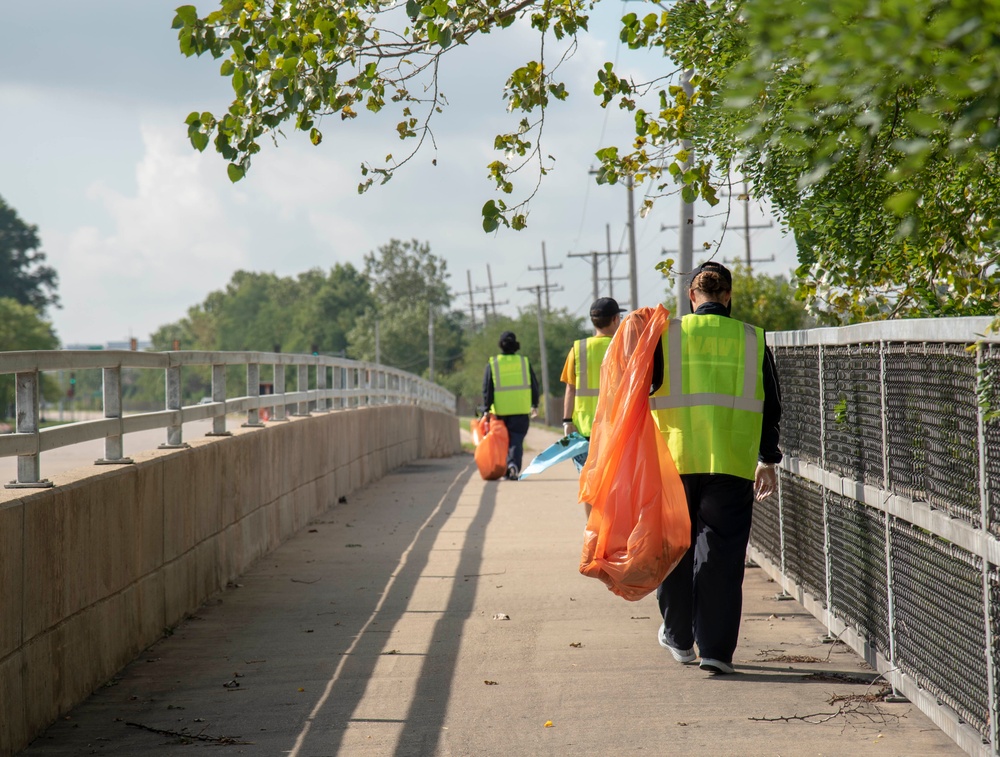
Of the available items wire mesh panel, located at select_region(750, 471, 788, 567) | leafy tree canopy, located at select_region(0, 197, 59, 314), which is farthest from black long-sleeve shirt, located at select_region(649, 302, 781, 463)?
leafy tree canopy, located at select_region(0, 197, 59, 314)

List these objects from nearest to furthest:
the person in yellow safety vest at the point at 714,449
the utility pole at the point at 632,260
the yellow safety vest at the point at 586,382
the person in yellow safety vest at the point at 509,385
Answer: the person in yellow safety vest at the point at 714,449 < the yellow safety vest at the point at 586,382 < the person in yellow safety vest at the point at 509,385 < the utility pole at the point at 632,260

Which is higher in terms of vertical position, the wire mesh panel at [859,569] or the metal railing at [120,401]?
the metal railing at [120,401]

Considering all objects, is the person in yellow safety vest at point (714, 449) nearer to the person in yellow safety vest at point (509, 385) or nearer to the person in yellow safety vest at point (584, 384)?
the person in yellow safety vest at point (584, 384)

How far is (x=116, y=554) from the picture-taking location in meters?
5.63

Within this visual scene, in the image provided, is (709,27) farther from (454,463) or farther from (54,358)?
(454,463)

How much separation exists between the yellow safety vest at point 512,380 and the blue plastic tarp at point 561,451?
7060 mm

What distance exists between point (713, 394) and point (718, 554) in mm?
682

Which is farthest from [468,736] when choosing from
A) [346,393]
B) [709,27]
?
[346,393]

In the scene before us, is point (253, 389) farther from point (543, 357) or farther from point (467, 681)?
point (543, 357)

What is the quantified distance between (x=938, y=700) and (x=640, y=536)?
1397mm

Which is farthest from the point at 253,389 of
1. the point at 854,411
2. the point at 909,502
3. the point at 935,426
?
the point at 935,426

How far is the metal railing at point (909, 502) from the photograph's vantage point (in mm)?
3865

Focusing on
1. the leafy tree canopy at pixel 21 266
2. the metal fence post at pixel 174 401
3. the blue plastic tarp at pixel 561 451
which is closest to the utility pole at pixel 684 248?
the blue plastic tarp at pixel 561 451

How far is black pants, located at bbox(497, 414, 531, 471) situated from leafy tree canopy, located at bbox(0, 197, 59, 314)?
111105 mm
